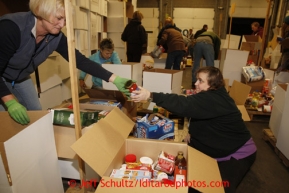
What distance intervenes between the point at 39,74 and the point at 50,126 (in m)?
1.46

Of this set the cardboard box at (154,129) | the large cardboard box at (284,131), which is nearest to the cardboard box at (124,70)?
the cardboard box at (154,129)

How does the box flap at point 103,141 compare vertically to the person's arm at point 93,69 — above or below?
below

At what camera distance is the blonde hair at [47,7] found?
3.29ft

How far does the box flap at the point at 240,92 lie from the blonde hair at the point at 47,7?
2.37m

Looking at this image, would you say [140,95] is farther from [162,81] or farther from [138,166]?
→ [162,81]

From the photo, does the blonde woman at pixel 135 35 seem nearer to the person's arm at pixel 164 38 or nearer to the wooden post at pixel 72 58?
the person's arm at pixel 164 38

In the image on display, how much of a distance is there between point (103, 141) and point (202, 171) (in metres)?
0.52

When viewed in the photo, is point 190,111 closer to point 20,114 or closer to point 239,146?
point 239,146

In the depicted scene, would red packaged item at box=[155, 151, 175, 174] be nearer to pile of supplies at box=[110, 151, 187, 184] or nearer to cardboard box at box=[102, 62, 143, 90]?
pile of supplies at box=[110, 151, 187, 184]

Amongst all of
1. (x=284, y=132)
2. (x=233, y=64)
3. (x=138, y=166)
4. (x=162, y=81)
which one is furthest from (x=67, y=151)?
(x=233, y=64)

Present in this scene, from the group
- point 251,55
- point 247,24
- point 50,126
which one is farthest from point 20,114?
point 247,24

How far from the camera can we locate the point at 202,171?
42.1 inches

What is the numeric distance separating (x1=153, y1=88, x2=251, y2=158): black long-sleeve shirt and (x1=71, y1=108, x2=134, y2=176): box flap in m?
0.26

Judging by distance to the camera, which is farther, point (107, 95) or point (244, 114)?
point (244, 114)
